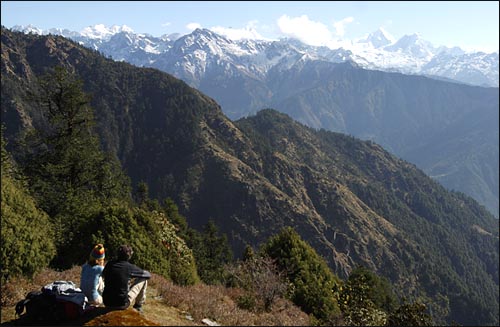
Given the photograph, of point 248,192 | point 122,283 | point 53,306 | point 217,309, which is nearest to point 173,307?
point 217,309

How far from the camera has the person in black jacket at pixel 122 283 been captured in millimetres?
10023

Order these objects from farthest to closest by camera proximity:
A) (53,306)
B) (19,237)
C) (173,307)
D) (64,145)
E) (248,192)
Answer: (248,192) → (64,145) → (173,307) → (19,237) → (53,306)

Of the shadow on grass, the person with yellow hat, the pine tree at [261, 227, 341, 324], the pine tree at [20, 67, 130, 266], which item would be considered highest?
the pine tree at [20, 67, 130, 266]

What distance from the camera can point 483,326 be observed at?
6540 inches

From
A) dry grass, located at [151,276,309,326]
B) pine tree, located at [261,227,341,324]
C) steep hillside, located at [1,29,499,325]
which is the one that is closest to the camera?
dry grass, located at [151,276,309,326]

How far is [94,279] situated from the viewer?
36.0 feet

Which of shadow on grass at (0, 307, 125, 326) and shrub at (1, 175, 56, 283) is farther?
shrub at (1, 175, 56, 283)

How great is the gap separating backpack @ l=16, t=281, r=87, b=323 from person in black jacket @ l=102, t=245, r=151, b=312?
750 millimetres

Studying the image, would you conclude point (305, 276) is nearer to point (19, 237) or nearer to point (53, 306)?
point (19, 237)

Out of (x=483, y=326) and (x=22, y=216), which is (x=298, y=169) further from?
(x=22, y=216)

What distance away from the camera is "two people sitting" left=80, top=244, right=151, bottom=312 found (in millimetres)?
10039

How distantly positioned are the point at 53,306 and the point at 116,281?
65.6 inches

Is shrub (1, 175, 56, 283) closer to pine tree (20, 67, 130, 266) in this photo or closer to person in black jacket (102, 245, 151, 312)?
person in black jacket (102, 245, 151, 312)

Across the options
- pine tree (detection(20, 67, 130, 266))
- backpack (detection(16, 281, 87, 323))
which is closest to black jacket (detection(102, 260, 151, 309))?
backpack (detection(16, 281, 87, 323))
